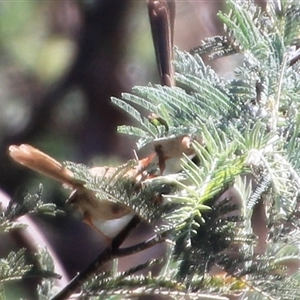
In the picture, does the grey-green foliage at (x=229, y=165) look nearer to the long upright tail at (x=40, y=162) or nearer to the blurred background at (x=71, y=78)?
the long upright tail at (x=40, y=162)

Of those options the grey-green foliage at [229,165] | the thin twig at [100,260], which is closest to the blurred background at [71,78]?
the thin twig at [100,260]

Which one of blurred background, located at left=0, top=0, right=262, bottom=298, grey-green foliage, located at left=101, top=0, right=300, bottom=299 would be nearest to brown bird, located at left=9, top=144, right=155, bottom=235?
grey-green foliage, located at left=101, top=0, right=300, bottom=299

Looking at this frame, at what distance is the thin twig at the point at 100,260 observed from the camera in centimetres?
55

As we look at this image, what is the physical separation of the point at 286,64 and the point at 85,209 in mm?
309

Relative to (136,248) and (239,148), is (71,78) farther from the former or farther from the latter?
(239,148)

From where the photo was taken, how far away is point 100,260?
570 mm

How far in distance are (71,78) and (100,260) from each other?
2.67ft

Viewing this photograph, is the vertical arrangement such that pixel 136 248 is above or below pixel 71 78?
below

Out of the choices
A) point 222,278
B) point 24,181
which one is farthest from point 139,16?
point 222,278

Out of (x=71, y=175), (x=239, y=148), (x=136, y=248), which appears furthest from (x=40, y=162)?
(x=239, y=148)

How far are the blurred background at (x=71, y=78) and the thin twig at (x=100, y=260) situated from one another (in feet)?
2.23

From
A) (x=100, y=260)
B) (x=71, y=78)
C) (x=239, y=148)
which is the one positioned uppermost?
(x=71, y=78)

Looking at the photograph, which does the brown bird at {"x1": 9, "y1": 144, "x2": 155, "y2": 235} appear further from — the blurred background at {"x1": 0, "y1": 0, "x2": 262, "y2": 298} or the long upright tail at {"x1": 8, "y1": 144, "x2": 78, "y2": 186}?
the blurred background at {"x1": 0, "y1": 0, "x2": 262, "y2": 298}

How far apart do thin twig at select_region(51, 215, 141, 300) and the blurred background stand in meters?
0.68
